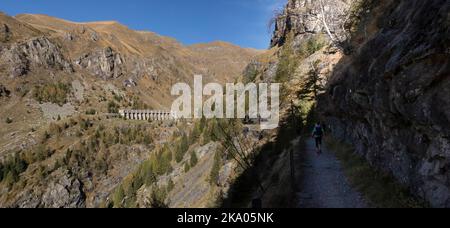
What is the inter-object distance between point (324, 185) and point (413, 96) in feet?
24.3

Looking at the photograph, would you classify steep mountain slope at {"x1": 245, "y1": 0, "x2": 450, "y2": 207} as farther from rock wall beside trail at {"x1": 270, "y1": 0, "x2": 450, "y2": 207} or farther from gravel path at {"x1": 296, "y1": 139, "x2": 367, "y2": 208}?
gravel path at {"x1": 296, "y1": 139, "x2": 367, "y2": 208}

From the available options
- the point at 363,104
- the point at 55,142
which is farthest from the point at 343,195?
the point at 55,142

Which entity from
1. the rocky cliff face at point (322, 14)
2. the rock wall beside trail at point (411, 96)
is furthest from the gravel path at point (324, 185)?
the rocky cliff face at point (322, 14)

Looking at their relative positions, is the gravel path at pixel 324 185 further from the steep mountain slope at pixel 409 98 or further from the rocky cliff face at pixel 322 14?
the rocky cliff face at pixel 322 14

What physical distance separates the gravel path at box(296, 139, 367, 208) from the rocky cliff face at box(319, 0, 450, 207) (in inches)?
60.7

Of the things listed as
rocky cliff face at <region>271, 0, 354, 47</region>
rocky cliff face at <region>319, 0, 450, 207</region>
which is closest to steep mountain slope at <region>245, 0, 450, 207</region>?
rocky cliff face at <region>319, 0, 450, 207</region>

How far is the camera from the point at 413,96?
980 cm

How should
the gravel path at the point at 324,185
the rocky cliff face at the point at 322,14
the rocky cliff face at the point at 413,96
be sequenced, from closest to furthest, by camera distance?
1. the rocky cliff face at the point at 413,96
2. the gravel path at the point at 324,185
3. the rocky cliff face at the point at 322,14

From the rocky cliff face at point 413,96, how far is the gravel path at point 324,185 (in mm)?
1541

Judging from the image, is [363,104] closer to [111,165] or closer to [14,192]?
[14,192]

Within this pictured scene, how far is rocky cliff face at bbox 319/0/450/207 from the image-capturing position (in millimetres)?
8953

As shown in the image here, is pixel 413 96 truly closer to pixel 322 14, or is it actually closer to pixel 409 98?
pixel 409 98

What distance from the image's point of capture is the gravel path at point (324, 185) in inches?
549
